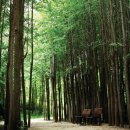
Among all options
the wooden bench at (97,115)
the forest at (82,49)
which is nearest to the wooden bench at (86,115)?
the wooden bench at (97,115)

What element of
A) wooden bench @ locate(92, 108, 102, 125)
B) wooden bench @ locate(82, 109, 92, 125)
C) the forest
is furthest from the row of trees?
wooden bench @ locate(82, 109, 92, 125)

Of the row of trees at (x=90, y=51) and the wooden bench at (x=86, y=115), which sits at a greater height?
the row of trees at (x=90, y=51)

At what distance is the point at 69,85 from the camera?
68.0 ft

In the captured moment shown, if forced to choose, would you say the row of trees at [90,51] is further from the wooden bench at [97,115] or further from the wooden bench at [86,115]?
the wooden bench at [86,115]

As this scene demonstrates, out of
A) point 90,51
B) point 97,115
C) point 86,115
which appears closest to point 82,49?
point 90,51

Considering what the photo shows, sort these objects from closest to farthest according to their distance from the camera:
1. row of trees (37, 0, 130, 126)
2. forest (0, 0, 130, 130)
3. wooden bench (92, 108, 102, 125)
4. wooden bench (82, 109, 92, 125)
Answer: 1. forest (0, 0, 130, 130)
2. row of trees (37, 0, 130, 126)
3. wooden bench (92, 108, 102, 125)
4. wooden bench (82, 109, 92, 125)

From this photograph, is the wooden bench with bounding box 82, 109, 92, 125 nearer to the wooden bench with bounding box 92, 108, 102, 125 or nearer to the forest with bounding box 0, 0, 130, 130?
the wooden bench with bounding box 92, 108, 102, 125

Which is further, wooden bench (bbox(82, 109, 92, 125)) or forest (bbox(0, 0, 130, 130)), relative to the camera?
wooden bench (bbox(82, 109, 92, 125))

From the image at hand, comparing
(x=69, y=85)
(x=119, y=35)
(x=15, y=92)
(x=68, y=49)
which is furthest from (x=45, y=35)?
(x=15, y=92)

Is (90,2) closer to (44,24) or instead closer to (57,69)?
(44,24)

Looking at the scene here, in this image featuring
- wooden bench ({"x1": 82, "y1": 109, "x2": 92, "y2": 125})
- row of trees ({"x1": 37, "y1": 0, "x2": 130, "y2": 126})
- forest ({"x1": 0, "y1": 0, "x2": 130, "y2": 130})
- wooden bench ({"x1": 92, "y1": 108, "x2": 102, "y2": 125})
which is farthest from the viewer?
wooden bench ({"x1": 82, "y1": 109, "x2": 92, "y2": 125})

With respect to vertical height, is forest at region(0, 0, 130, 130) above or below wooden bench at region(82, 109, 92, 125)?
above

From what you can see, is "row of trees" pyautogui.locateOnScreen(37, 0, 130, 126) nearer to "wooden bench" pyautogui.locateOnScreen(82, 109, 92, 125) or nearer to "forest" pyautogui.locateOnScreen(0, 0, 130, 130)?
"forest" pyautogui.locateOnScreen(0, 0, 130, 130)

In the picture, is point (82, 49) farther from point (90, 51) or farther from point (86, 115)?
point (86, 115)
